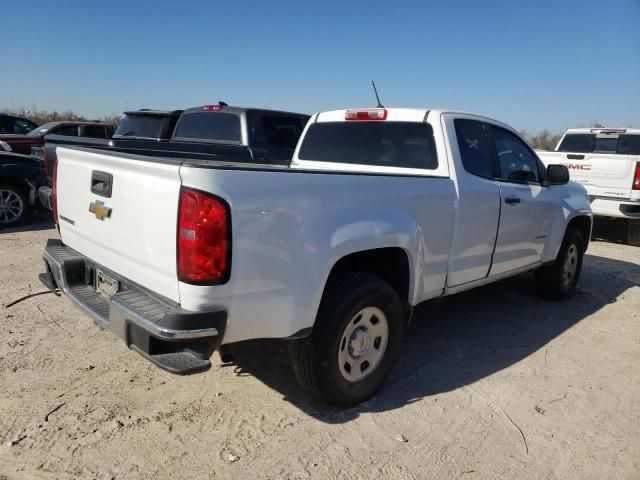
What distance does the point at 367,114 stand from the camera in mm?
4316

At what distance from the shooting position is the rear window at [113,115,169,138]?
9148 millimetres

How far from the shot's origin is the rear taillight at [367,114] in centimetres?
423

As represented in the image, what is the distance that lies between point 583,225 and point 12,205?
27.6 feet

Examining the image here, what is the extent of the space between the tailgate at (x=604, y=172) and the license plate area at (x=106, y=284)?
27.6 feet

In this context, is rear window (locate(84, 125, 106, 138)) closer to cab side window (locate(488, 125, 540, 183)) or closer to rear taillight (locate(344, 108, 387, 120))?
rear taillight (locate(344, 108, 387, 120))

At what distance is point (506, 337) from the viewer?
456cm

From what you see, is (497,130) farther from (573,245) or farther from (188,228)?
(188,228)

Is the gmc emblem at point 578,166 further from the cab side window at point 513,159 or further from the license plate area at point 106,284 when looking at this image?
the license plate area at point 106,284

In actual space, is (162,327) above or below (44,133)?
below

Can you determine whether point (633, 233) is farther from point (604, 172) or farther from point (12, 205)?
point (12, 205)

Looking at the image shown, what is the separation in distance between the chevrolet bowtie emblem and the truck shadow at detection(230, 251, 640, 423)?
1061 mm

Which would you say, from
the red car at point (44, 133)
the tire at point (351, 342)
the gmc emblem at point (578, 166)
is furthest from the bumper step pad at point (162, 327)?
the red car at point (44, 133)

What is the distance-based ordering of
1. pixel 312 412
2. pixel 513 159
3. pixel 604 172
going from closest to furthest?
pixel 312 412 < pixel 513 159 < pixel 604 172

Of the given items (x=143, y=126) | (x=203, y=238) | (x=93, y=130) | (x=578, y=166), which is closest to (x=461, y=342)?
(x=203, y=238)
